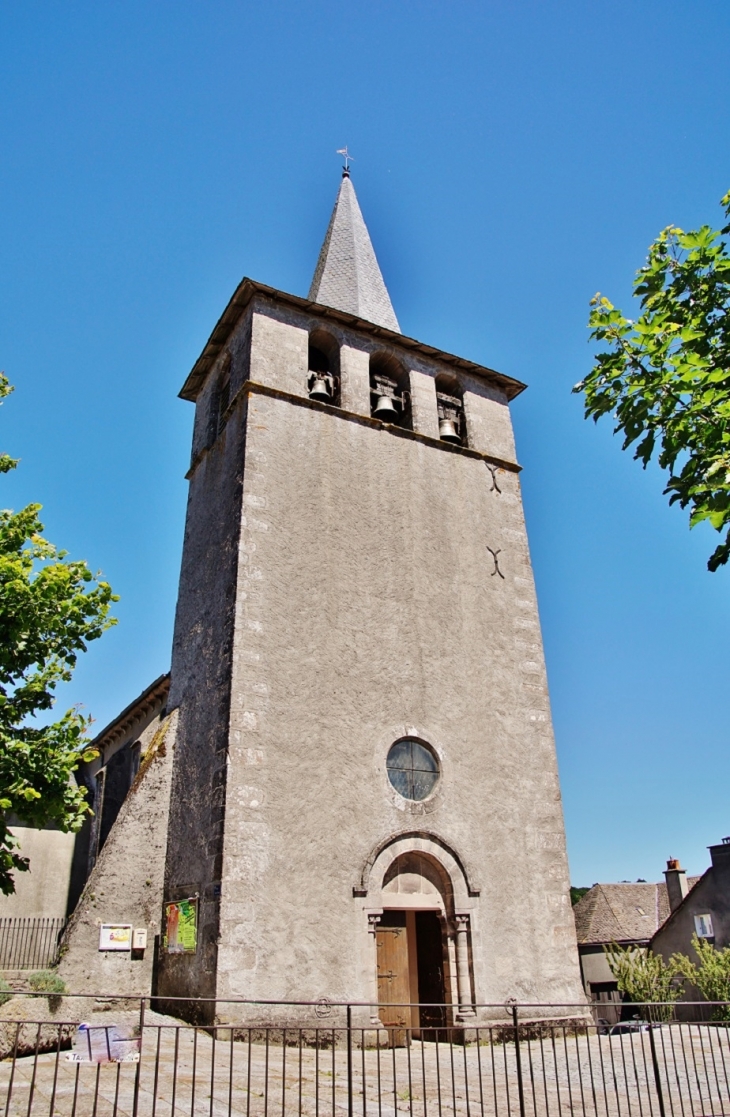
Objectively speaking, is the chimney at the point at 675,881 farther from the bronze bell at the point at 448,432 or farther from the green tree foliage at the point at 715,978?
the bronze bell at the point at 448,432

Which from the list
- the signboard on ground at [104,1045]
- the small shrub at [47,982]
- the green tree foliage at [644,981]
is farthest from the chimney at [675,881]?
the signboard on ground at [104,1045]

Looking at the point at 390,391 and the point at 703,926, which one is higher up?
the point at 390,391

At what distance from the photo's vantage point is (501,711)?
535 inches

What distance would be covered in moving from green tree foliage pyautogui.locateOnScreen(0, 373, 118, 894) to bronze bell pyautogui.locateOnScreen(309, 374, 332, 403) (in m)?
4.98

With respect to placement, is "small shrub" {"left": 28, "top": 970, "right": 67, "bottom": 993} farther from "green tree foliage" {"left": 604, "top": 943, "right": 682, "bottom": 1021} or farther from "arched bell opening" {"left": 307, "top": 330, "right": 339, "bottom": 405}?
"green tree foliage" {"left": 604, "top": 943, "right": 682, "bottom": 1021}

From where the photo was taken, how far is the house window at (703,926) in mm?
24062

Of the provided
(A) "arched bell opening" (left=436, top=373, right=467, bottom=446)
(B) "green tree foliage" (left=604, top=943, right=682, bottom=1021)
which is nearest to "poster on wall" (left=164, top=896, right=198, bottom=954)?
(A) "arched bell opening" (left=436, top=373, right=467, bottom=446)

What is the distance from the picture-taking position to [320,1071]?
8555 mm

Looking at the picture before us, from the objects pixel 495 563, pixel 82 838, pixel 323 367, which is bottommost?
pixel 82 838

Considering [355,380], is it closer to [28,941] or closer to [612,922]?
[28,941]

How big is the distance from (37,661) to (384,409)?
7.48 meters

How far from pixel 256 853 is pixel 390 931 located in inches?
101

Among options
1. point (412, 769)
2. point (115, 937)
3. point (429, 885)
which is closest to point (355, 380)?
point (412, 769)

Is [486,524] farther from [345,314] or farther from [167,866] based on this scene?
[167,866]
